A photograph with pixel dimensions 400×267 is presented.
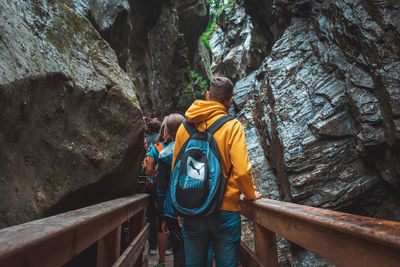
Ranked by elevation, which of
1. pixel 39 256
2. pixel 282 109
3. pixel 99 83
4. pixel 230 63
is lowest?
pixel 39 256

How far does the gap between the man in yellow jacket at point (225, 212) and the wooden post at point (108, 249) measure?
637mm

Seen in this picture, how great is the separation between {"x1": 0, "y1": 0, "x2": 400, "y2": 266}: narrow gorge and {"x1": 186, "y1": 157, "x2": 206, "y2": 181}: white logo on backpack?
1074mm

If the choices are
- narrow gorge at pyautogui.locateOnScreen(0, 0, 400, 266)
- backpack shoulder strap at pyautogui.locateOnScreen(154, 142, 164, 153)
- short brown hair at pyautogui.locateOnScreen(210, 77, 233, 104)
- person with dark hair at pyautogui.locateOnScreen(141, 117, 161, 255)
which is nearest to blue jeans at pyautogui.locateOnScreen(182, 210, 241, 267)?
short brown hair at pyautogui.locateOnScreen(210, 77, 233, 104)

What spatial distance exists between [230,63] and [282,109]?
53.9 ft

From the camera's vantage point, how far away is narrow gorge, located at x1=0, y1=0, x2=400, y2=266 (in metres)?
1.71

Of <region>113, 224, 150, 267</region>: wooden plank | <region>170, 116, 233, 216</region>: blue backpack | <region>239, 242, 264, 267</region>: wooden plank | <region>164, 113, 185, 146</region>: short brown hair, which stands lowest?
<region>239, 242, 264, 267</region>: wooden plank

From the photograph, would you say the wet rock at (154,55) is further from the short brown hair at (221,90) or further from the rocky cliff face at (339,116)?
the rocky cliff face at (339,116)

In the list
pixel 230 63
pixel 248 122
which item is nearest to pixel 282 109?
pixel 248 122

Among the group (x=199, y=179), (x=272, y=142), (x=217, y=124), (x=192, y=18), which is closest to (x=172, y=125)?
(x=217, y=124)

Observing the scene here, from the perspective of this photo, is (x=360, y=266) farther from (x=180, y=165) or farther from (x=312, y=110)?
(x=312, y=110)

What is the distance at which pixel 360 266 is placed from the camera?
2.95ft

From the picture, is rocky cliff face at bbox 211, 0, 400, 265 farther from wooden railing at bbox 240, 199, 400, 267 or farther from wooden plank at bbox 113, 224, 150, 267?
wooden railing at bbox 240, 199, 400, 267

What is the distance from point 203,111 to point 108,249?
1.40 metres

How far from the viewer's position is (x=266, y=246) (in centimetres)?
195
